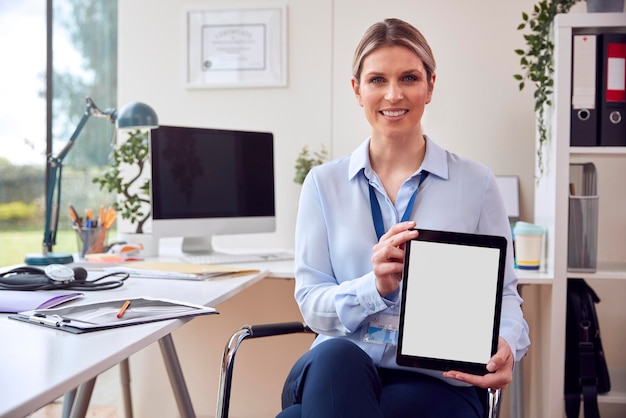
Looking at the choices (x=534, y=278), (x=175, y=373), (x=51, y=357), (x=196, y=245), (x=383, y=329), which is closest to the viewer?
(x=51, y=357)

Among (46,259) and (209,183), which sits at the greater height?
(209,183)

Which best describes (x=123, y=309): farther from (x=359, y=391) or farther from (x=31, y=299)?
(x=359, y=391)

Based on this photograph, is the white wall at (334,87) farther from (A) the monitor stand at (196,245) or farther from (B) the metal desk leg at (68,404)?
(B) the metal desk leg at (68,404)

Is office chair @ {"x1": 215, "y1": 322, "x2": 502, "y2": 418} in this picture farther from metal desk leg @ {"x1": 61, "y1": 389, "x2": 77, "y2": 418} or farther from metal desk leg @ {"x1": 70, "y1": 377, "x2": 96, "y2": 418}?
metal desk leg @ {"x1": 61, "y1": 389, "x2": 77, "y2": 418}

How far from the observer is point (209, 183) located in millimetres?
2529

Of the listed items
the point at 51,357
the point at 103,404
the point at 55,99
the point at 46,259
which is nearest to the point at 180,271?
the point at 46,259

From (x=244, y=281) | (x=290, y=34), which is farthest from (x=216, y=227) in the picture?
(x=290, y=34)

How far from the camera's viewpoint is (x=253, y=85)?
289cm

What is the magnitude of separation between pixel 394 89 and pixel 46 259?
1314 mm

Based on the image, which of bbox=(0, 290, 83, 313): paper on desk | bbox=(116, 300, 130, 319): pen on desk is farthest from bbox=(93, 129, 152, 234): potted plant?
bbox=(116, 300, 130, 319): pen on desk

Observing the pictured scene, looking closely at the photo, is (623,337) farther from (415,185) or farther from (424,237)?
(424,237)

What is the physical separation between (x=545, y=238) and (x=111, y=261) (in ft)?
4.68

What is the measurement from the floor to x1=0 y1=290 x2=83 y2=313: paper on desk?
1296mm

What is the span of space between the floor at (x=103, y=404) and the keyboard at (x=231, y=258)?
29.2 inches
